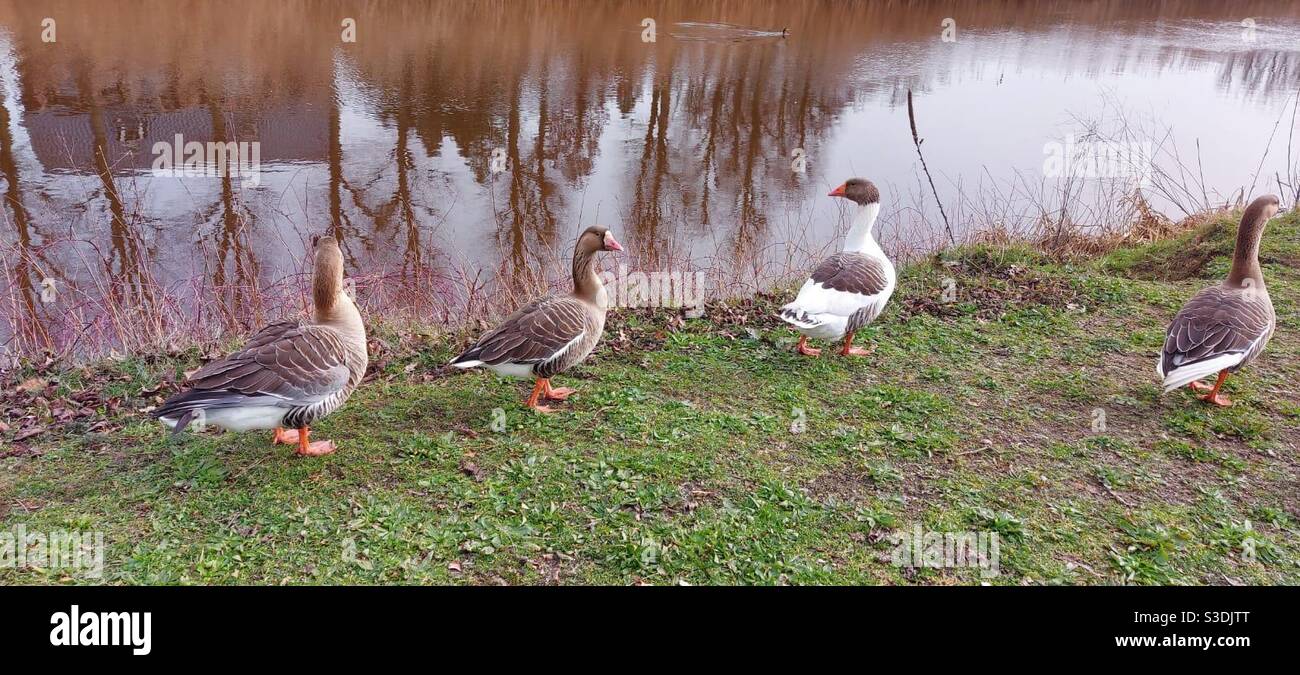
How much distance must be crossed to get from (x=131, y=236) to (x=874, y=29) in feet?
79.0

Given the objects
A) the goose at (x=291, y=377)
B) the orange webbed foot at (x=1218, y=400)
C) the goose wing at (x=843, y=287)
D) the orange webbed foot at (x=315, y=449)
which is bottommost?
the orange webbed foot at (x=315, y=449)

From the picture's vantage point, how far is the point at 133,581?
331 centimetres

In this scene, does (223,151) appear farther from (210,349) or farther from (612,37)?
(612,37)

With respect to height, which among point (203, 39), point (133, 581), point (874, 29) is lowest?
point (133, 581)

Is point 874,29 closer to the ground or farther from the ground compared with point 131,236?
farther from the ground

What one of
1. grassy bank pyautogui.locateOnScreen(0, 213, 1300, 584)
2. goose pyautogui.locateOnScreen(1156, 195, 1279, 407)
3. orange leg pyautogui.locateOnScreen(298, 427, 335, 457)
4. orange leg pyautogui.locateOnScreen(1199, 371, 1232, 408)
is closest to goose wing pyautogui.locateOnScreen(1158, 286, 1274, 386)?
goose pyautogui.locateOnScreen(1156, 195, 1279, 407)

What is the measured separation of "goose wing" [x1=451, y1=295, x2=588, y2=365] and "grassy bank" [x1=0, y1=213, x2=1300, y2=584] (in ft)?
1.37

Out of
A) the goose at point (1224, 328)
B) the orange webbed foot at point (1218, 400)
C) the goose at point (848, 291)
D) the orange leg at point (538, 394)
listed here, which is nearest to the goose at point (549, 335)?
the orange leg at point (538, 394)

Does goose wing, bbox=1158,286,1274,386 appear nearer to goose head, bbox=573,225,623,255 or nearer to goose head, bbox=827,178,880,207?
goose head, bbox=827,178,880,207

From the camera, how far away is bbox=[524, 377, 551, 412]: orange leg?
16.4 ft

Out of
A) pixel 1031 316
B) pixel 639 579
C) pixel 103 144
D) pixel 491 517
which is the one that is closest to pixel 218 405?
pixel 491 517

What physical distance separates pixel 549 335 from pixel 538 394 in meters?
0.47

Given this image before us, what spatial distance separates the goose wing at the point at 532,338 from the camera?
4750 millimetres

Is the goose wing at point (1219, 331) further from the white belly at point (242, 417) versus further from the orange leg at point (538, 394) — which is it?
the white belly at point (242, 417)
